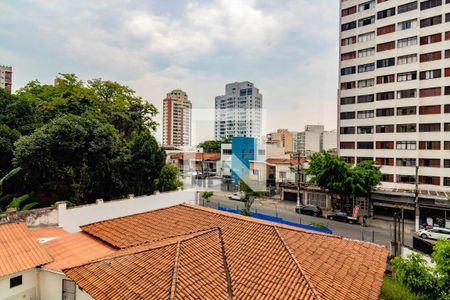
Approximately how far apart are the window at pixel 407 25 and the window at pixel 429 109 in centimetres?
921

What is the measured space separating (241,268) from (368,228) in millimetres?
23301

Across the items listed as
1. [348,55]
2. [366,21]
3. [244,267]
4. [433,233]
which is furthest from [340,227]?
[366,21]

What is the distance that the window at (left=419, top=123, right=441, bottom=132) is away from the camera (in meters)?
30.1

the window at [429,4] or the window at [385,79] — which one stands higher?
the window at [429,4]

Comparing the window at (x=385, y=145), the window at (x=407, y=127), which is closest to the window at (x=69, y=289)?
the window at (x=385, y=145)

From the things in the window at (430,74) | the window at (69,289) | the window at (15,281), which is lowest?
the window at (69,289)

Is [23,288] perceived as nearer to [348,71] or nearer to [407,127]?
[407,127]

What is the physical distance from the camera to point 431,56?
30.6 meters

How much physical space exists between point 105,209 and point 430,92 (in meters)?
33.9

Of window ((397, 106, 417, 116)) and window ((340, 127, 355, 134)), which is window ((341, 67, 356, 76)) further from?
window ((397, 106, 417, 116))

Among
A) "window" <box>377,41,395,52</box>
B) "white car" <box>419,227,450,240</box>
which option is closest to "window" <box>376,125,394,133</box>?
"window" <box>377,41,395,52</box>

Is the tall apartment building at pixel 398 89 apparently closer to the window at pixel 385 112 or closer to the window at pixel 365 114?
the window at pixel 385 112

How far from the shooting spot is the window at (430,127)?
98.7 ft

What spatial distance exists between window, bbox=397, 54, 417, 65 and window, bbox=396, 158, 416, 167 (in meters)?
10.9
